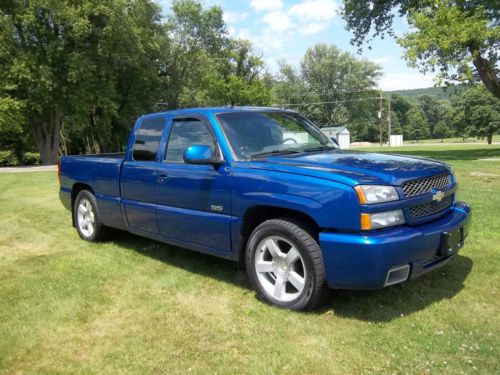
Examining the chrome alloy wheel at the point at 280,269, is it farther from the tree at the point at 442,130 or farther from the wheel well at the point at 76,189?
the tree at the point at 442,130

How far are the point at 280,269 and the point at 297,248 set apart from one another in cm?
31

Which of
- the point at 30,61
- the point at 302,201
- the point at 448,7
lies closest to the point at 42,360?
the point at 302,201

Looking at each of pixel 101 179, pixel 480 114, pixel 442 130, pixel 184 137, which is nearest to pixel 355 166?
pixel 184 137

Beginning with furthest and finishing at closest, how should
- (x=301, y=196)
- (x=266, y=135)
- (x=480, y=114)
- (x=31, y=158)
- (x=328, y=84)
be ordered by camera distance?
(x=328, y=84) → (x=480, y=114) → (x=31, y=158) → (x=266, y=135) → (x=301, y=196)

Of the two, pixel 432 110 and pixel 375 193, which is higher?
pixel 432 110

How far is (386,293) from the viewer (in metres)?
4.21

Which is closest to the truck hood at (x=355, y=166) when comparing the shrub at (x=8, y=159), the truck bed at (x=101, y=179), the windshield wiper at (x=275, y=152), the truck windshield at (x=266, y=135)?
the windshield wiper at (x=275, y=152)

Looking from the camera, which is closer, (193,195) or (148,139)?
(193,195)

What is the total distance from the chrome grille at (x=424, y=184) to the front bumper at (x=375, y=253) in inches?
11.5

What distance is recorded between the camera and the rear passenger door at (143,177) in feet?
17.2

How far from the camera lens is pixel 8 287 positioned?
4887 mm

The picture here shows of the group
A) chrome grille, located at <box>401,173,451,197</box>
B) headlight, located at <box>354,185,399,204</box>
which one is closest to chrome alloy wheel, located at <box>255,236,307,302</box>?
headlight, located at <box>354,185,399,204</box>

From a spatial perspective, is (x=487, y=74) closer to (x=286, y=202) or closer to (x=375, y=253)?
(x=286, y=202)

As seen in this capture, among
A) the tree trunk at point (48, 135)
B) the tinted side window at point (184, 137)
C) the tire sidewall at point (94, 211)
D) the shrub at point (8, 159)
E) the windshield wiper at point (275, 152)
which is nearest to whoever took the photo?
the windshield wiper at point (275, 152)
